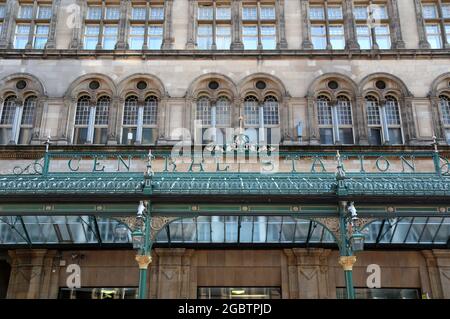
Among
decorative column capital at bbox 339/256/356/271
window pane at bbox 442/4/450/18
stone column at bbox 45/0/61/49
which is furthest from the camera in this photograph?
window pane at bbox 442/4/450/18

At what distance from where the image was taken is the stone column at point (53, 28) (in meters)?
22.2

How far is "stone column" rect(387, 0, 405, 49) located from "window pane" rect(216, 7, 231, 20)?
7203 millimetres

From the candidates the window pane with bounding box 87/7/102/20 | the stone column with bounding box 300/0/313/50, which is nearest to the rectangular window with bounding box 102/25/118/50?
the window pane with bounding box 87/7/102/20

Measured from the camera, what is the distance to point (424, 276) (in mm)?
18562

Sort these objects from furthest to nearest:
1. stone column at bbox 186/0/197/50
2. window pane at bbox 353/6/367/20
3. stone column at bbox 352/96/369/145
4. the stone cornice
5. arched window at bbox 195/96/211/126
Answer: window pane at bbox 353/6/367/20 < stone column at bbox 186/0/197/50 < the stone cornice < arched window at bbox 195/96/211/126 < stone column at bbox 352/96/369/145

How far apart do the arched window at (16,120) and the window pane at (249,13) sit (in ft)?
32.4

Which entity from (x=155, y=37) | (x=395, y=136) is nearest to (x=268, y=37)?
(x=155, y=37)

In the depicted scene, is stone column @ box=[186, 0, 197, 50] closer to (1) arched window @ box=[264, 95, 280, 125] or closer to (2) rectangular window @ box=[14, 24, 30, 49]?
(1) arched window @ box=[264, 95, 280, 125]

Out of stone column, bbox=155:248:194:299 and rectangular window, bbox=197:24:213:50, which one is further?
rectangular window, bbox=197:24:213:50

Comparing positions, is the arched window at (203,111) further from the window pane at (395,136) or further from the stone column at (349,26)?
the window pane at (395,136)

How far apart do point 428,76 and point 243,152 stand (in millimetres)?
8729

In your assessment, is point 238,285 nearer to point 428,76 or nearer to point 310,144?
point 310,144

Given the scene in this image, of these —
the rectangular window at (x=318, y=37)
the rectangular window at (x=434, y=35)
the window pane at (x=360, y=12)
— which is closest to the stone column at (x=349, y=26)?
the window pane at (x=360, y=12)

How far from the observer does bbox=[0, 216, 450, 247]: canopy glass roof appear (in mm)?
17578
